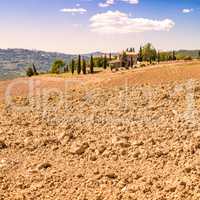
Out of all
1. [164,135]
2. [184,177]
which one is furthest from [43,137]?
[184,177]

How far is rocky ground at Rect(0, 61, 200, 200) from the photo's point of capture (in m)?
7.30

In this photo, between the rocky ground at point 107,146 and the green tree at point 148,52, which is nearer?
the rocky ground at point 107,146

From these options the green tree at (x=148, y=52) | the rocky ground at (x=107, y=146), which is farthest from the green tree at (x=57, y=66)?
the rocky ground at (x=107, y=146)

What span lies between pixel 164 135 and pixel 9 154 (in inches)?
135

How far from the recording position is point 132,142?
9.01m

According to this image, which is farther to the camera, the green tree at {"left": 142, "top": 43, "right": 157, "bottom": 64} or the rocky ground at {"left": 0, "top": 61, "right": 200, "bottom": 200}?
the green tree at {"left": 142, "top": 43, "right": 157, "bottom": 64}

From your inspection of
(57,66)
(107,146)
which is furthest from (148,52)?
(107,146)

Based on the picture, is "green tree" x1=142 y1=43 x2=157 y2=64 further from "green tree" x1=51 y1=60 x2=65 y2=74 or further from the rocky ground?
the rocky ground

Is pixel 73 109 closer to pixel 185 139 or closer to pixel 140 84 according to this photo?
pixel 140 84

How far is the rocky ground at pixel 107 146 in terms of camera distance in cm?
730

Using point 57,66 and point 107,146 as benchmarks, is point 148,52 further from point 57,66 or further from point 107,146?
point 107,146

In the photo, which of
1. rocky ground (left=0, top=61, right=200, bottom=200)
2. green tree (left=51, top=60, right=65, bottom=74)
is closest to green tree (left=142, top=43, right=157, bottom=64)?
green tree (left=51, top=60, right=65, bottom=74)

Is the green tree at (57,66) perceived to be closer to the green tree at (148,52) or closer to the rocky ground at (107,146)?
the green tree at (148,52)

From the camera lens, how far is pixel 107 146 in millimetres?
9062
